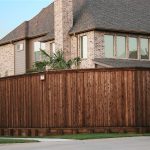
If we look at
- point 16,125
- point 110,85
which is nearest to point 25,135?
point 16,125

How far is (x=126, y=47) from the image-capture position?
3853 centimetres

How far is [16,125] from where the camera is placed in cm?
3008

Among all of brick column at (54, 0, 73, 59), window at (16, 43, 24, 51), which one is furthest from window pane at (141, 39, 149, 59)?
window at (16, 43, 24, 51)

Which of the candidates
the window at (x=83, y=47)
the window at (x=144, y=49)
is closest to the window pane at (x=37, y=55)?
the window at (x=83, y=47)

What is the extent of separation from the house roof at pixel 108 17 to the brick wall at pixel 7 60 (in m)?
3.65

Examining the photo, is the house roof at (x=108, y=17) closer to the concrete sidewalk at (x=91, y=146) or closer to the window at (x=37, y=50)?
the window at (x=37, y=50)

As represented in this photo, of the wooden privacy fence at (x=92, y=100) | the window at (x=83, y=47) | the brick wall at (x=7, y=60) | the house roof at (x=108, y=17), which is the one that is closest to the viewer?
the wooden privacy fence at (x=92, y=100)

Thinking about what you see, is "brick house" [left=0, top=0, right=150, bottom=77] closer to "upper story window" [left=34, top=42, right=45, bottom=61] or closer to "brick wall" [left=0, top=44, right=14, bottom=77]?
"upper story window" [left=34, top=42, right=45, bottom=61]

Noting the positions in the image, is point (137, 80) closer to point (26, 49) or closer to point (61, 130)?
point (61, 130)

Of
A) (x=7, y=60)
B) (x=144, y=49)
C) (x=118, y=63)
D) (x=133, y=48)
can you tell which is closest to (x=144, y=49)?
(x=144, y=49)

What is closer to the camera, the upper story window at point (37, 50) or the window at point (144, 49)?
the window at point (144, 49)

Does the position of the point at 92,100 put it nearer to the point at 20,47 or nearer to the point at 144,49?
the point at 144,49

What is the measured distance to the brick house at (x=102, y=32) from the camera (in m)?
37.0

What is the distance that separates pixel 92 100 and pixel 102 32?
11.2m
